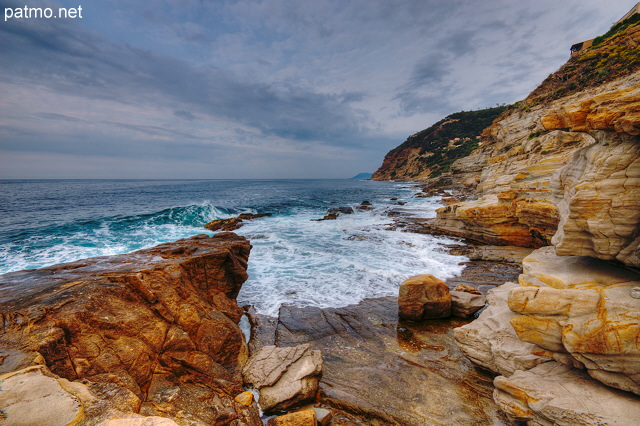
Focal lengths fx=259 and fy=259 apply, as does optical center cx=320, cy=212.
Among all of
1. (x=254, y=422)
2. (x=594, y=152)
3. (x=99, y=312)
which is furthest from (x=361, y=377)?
(x=594, y=152)

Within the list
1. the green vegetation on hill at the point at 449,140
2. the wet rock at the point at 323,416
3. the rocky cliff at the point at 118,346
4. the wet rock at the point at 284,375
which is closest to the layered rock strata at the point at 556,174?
the wet rock at the point at 323,416

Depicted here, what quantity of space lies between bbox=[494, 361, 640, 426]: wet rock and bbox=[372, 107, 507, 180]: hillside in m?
87.9

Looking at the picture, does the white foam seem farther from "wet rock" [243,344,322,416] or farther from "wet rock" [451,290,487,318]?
"wet rock" [243,344,322,416]

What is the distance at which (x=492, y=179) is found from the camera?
2144 cm

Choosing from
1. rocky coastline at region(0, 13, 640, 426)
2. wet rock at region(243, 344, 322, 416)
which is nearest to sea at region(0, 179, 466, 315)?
rocky coastline at region(0, 13, 640, 426)

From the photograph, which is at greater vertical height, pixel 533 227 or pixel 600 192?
pixel 600 192

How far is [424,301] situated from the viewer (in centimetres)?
880

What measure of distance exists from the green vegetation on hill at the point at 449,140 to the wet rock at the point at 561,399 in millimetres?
87917

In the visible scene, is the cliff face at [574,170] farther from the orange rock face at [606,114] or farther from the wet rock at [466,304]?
the wet rock at [466,304]

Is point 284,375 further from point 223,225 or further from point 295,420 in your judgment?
point 223,225

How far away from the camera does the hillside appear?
93075 millimetres

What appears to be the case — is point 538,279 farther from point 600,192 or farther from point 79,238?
point 79,238

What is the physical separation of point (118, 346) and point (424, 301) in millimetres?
8312

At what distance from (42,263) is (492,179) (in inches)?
1252
